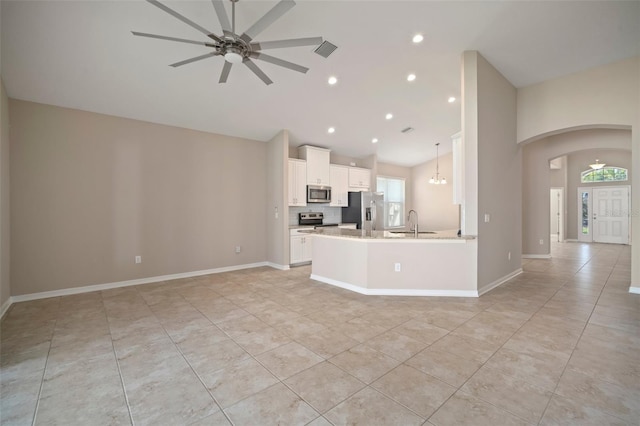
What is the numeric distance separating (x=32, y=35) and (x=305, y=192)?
4616 millimetres

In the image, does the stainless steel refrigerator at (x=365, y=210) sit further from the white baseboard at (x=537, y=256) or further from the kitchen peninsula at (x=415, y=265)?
the white baseboard at (x=537, y=256)

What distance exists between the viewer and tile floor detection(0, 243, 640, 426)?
167 cm

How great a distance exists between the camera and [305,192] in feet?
20.7

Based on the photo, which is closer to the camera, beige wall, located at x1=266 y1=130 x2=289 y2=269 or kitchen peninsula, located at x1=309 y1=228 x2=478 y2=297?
kitchen peninsula, located at x1=309 y1=228 x2=478 y2=297

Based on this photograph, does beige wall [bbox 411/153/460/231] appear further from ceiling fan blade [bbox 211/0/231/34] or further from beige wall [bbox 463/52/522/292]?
ceiling fan blade [bbox 211/0/231/34]

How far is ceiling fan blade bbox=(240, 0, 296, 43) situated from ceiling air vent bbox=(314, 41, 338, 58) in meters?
1.27

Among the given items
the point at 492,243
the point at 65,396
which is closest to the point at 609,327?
the point at 492,243

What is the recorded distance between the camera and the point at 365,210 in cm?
669

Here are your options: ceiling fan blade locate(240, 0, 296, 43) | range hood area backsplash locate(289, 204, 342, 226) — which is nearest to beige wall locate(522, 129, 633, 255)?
range hood area backsplash locate(289, 204, 342, 226)

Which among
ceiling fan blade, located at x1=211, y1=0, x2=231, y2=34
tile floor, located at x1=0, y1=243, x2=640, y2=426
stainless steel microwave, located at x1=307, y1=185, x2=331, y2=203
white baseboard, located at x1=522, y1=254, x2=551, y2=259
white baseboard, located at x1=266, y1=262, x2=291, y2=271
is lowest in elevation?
tile floor, located at x1=0, y1=243, x2=640, y2=426

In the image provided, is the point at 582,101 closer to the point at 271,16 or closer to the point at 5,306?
the point at 271,16

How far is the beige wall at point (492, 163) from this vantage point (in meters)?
3.88

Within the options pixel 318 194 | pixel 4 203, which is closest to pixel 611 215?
pixel 318 194

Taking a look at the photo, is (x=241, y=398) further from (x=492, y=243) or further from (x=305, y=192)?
(x=305, y=192)
